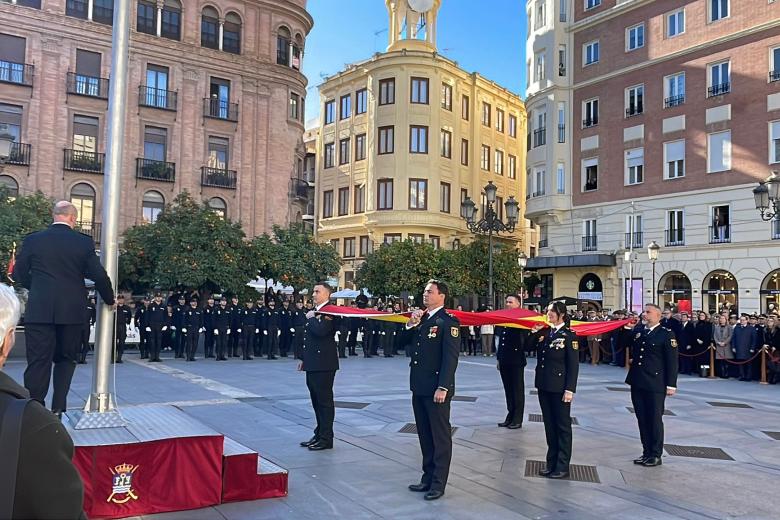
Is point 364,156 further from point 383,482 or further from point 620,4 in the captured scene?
point 383,482

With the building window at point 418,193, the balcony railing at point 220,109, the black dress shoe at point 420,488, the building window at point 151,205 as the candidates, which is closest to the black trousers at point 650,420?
the black dress shoe at point 420,488

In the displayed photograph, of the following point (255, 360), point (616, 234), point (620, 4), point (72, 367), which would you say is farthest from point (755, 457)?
point (620, 4)

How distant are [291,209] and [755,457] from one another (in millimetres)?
36853

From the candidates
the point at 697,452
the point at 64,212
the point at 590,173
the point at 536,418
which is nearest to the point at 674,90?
the point at 590,173

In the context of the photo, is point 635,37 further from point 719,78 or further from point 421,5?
point 421,5

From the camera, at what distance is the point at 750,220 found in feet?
107

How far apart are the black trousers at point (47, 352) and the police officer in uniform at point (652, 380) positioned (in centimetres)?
656

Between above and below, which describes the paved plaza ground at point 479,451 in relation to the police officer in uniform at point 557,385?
below

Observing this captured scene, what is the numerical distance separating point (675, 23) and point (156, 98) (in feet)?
91.4

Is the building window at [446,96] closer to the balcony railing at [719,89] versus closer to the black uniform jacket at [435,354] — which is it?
the balcony railing at [719,89]

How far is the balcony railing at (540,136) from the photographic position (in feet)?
139

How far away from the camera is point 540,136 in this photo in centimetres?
4297

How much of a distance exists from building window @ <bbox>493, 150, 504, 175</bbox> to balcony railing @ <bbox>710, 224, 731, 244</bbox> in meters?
24.9

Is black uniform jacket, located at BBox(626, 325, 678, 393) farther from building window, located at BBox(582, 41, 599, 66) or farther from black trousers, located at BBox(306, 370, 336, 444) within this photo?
building window, located at BBox(582, 41, 599, 66)
